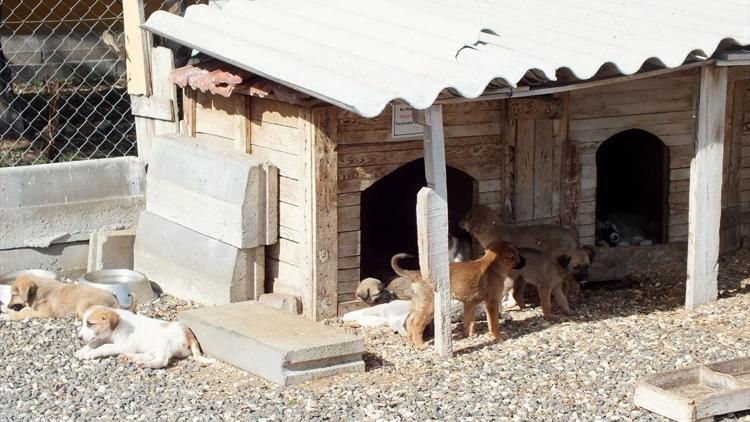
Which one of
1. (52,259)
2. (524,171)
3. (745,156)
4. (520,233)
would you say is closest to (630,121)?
(524,171)

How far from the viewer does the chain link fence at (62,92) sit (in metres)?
11.7

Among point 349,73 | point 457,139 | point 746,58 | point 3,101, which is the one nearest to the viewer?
point 349,73

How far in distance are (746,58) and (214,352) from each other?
4.44 meters

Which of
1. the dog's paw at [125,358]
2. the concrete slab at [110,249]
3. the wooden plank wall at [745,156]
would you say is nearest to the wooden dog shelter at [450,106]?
the wooden plank wall at [745,156]

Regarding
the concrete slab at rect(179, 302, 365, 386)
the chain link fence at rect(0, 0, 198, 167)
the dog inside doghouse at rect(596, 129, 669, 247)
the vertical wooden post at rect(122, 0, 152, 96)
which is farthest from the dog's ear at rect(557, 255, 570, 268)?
the chain link fence at rect(0, 0, 198, 167)

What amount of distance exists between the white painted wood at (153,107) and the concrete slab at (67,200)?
1.42 ft

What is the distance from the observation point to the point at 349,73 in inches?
308

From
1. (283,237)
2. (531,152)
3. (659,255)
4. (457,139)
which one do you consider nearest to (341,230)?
(283,237)

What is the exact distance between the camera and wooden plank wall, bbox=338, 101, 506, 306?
9.06 meters

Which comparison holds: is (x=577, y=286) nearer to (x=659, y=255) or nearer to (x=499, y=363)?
(x=659, y=255)

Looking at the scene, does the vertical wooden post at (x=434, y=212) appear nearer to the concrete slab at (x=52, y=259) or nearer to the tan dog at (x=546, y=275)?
the tan dog at (x=546, y=275)

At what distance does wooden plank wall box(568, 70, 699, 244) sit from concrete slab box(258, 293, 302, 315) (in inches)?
109

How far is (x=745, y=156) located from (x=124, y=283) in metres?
5.97

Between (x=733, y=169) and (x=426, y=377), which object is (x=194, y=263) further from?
(x=733, y=169)
